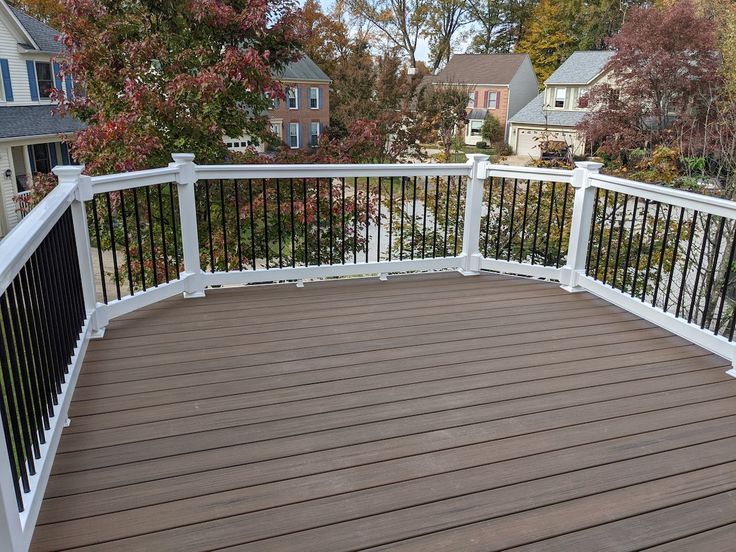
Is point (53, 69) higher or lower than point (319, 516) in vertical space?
higher

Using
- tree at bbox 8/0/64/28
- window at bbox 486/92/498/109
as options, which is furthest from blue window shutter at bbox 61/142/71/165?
window at bbox 486/92/498/109

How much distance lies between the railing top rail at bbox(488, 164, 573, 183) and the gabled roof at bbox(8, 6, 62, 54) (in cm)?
1679

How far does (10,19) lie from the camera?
15.6 m

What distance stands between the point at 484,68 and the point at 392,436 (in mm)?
34301

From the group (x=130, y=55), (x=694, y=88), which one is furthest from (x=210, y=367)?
(x=694, y=88)

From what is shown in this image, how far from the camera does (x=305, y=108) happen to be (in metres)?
25.9

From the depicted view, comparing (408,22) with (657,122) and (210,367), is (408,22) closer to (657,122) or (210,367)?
(657,122)

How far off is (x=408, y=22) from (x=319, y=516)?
36.9m

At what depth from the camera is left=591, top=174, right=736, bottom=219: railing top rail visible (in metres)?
3.13

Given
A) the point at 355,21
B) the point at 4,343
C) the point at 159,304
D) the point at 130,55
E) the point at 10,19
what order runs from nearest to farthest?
1. the point at 4,343
2. the point at 159,304
3. the point at 130,55
4. the point at 10,19
5. the point at 355,21

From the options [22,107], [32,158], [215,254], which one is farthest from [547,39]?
[215,254]

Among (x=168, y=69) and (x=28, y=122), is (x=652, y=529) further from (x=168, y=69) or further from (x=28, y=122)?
(x=28, y=122)

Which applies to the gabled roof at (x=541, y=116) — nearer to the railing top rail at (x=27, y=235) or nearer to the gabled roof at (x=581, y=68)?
the gabled roof at (x=581, y=68)

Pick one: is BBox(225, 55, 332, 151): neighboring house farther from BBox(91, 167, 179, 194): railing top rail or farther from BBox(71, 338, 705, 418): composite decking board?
BBox(71, 338, 705, 418): composite decking board
